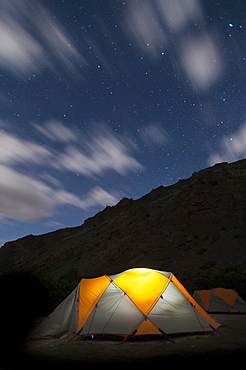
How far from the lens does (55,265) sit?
59.0 meters

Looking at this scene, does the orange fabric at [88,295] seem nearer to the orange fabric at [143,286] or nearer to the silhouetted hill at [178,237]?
the orange fabric at [143,286]

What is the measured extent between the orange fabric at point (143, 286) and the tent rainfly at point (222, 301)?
10.4 m

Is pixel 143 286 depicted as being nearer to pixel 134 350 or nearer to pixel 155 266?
pixel 134 350

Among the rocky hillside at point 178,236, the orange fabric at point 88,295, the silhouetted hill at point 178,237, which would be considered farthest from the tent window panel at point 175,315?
the rocky hillside at point 178,236

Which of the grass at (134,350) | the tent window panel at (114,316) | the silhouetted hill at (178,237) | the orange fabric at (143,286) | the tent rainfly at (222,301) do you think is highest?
the silhouetted hill at (178,237)

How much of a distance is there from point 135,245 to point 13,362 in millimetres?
43852

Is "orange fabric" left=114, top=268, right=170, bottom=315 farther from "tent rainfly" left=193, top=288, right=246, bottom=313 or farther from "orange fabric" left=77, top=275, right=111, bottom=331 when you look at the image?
"tent rainfly" left=193, top=288, right=246, bottom=313

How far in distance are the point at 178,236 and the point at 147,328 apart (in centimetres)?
3956

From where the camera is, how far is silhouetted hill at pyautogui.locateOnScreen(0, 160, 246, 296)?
123 ft

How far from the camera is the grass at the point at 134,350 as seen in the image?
6227 mm

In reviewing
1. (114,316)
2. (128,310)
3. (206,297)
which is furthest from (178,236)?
→ (114,316)

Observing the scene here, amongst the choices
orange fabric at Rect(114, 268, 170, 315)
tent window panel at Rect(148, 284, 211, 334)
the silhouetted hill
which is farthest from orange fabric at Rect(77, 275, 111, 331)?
the silhouetted hill

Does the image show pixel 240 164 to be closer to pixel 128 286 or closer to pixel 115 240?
pixel 115 240

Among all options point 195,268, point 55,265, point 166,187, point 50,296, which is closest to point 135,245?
point 195,268
